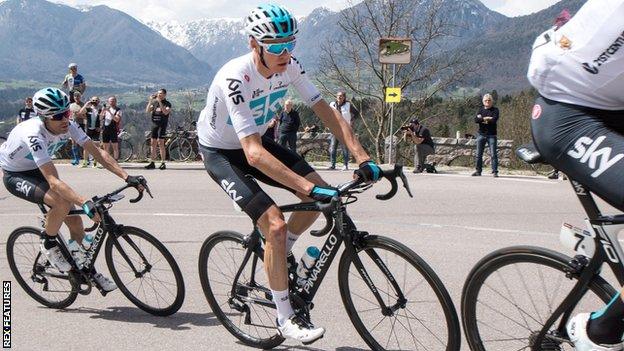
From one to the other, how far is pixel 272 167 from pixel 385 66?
26.9 m

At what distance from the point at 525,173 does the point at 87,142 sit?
12790 mm

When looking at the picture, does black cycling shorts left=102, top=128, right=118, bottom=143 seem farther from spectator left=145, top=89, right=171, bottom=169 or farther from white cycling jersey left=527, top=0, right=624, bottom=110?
white cycling jersey left=527, top=0, right=624, bottom=110

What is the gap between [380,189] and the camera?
12.5 meters

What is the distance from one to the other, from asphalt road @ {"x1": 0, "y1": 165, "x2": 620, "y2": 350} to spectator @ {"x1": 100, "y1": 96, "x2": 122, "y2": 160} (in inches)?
43.0

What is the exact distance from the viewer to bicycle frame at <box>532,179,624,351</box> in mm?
2695

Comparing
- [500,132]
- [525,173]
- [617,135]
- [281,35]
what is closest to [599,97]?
[617,135]

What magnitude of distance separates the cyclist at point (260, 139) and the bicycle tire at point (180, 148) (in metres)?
15.8

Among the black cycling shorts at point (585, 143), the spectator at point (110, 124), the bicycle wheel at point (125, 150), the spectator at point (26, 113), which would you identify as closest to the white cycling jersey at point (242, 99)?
the black cycling shorts at point (585, 143)

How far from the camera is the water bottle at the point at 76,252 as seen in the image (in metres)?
5.19

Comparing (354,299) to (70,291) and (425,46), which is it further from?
(425,46)

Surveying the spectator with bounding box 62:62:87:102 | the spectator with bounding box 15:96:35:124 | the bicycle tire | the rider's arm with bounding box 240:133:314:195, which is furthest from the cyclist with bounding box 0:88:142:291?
Result: the bicycle tire

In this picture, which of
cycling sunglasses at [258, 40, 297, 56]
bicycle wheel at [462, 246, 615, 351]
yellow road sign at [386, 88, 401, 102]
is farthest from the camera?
yellow road sign at [386, 88, 401, 102]

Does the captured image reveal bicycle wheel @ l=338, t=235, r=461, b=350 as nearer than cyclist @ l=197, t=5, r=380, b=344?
Yes

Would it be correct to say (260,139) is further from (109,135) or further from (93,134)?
(93,134)
